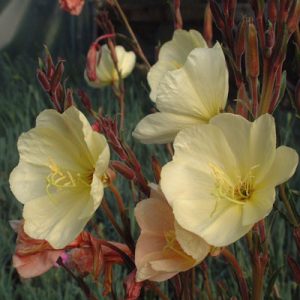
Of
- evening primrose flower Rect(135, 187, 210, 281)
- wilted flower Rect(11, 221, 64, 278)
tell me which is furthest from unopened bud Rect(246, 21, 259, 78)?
wilted flower Rect(11, 221, 64, 278)

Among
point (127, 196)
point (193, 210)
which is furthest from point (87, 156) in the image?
point (127, 196)

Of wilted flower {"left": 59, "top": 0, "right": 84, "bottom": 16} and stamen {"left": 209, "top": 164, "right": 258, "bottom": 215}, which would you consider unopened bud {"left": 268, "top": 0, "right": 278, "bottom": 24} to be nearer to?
stamen {"left": 209, "top": 164, "right": 258, "bottom": 215}

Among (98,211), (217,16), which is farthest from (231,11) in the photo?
(98,211)

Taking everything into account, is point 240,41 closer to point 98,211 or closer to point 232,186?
point 232,186

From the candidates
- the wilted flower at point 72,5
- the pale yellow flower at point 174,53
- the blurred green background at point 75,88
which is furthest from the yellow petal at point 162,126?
the wilted flower at point 72,5

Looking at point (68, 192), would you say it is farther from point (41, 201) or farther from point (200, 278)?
point (200, 278)

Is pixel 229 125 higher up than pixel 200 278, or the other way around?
pixel 229 125
